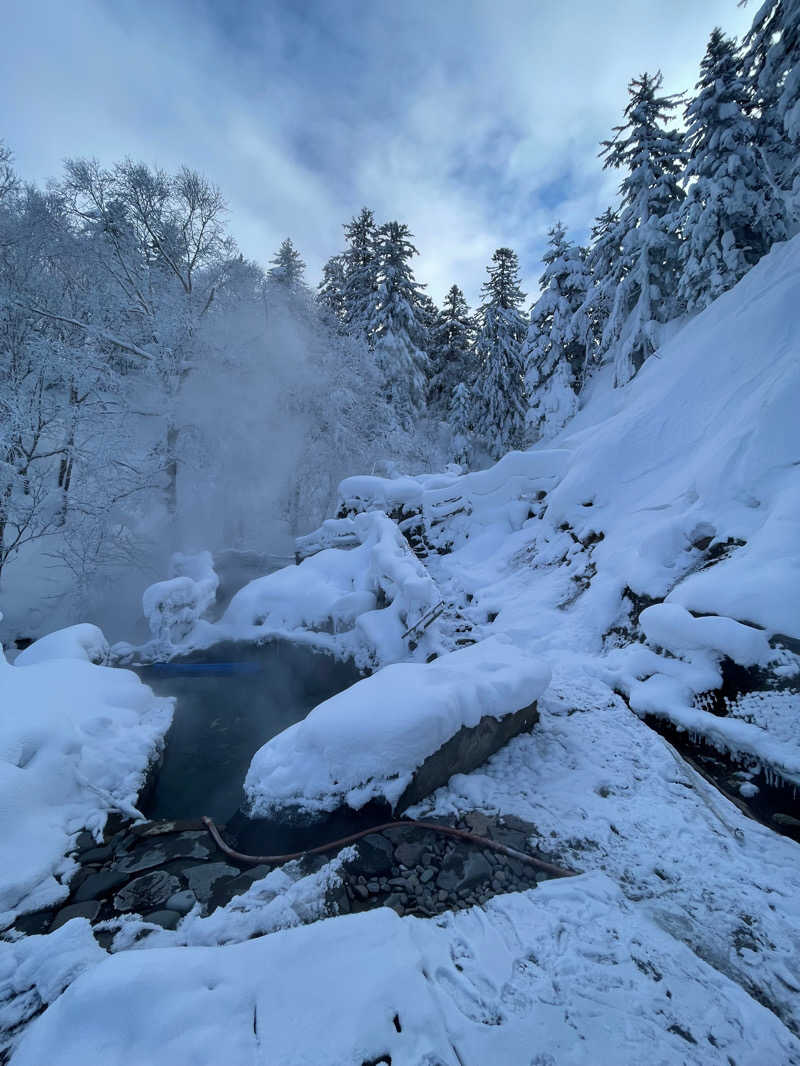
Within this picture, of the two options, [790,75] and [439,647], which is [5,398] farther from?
[790,75]

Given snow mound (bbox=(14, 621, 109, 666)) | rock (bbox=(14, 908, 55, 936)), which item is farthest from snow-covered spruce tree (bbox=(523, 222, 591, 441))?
rock (bbox=(14, 908, 55, 936))

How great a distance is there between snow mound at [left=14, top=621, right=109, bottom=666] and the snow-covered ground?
3.40ft

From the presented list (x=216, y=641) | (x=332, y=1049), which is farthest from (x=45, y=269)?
(x=332, y=1049)

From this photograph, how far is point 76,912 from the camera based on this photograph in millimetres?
3000

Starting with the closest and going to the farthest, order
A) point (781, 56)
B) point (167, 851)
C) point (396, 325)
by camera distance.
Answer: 1. point (167, 851)
2. point (781, 56)
3. point (396, 325)

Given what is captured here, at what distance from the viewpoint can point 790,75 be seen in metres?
8.09

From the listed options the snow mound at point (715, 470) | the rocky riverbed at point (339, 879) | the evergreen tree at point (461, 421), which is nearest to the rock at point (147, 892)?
the rocky riverbed at point (339, 879)

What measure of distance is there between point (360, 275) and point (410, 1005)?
2620cm

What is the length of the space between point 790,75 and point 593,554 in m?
9.71

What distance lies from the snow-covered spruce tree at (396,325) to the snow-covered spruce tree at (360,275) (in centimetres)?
40

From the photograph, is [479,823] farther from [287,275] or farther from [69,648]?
[287,275]

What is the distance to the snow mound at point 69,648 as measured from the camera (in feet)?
21.8

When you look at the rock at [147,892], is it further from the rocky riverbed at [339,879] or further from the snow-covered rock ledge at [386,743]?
the snow-covered rock ledge at [386,743]

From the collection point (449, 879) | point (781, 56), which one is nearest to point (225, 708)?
point (449, 879)
